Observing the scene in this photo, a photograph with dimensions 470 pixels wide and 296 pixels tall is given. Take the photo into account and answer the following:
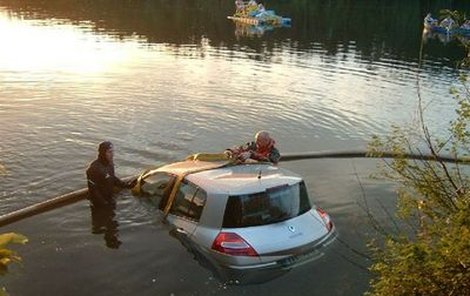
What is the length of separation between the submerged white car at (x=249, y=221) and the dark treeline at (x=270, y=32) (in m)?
32.1

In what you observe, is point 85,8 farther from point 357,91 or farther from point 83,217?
point 83,217

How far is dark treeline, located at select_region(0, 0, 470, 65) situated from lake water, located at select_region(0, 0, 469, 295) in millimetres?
482

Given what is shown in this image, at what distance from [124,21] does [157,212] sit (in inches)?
1836

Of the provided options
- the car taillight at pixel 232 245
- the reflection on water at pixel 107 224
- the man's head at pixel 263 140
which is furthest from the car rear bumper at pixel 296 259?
the man's head at pixel 263 140

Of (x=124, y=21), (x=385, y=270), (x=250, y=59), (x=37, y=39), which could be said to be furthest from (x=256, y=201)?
(x=124, y=21)

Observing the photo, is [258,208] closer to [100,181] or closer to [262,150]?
[262,150]

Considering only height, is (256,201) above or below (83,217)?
above

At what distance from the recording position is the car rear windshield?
966 centimetres

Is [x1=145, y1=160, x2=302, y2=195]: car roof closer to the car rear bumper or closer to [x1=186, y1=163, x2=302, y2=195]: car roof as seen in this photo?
[x1=186, y1=163, x2=302, y2=195]: car roof

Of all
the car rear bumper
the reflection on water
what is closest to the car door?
the reflection on water

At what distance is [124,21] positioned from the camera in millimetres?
55375

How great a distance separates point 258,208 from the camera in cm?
972

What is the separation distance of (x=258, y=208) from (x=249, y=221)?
0.28 meters

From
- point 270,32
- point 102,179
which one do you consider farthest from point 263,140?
point 270,32
